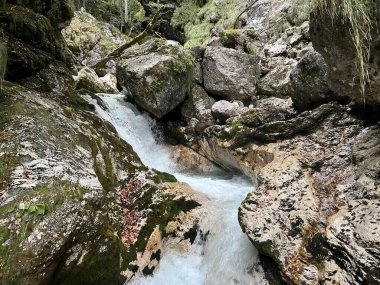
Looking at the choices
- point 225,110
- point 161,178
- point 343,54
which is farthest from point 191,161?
point 343,54

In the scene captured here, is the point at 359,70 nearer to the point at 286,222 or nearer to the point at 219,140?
the point at 286,222

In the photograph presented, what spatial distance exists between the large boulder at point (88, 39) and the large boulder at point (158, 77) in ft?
28.7

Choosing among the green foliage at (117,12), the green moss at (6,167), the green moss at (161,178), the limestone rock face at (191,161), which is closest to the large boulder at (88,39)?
the green foliage at (117,12)

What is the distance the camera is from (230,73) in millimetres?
11438

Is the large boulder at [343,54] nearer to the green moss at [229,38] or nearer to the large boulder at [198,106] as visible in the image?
the large boulder at [198,106]

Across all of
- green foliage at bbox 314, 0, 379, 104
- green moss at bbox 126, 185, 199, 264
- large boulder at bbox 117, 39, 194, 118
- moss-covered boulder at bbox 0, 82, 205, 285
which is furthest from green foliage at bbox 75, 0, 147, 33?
green foliage at bbox 314, 0, 379, 104

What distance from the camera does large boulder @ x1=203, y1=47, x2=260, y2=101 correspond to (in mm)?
11328

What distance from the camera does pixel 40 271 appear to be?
4.11 metres

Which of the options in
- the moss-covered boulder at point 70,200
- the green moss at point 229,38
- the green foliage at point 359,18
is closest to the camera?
the green foliage at point 359,18

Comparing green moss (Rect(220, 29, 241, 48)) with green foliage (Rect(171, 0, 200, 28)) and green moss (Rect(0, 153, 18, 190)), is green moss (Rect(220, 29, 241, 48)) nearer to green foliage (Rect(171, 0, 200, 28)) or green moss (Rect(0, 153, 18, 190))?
green moss (Rect(0, 153, 18, 190))

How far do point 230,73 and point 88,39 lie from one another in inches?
471

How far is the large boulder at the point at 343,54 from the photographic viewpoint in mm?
3861

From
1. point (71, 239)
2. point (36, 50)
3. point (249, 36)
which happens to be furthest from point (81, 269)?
point (249, 36)

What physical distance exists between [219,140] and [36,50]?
600cm
